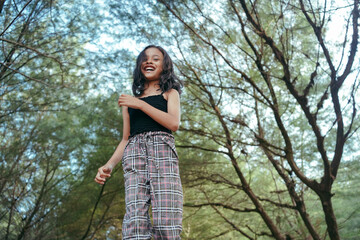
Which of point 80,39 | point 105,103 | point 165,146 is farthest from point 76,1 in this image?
point 165,146

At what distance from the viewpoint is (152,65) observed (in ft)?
5.02

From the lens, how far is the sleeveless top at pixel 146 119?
4.55 ft

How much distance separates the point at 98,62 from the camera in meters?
3.79

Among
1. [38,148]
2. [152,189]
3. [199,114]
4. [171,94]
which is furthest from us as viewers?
[38,148]

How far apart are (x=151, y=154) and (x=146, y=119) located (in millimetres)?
166

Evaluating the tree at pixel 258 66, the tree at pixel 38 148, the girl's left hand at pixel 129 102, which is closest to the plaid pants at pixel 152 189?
the girl's left hand at pixel 129 102

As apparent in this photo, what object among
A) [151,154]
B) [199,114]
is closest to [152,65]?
[151,154]

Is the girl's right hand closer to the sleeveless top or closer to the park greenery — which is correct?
the sleeveless top

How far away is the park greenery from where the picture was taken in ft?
10.1

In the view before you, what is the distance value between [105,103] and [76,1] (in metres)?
1.69

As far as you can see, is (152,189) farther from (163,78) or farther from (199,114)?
(199,114)

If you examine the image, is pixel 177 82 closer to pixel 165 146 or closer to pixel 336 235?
pixel 165 146

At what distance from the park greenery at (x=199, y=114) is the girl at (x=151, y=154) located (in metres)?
1.39

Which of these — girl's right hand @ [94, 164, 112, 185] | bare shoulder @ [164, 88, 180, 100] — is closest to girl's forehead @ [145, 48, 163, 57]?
bare shoulder @ [164, 88, 180, 100]
